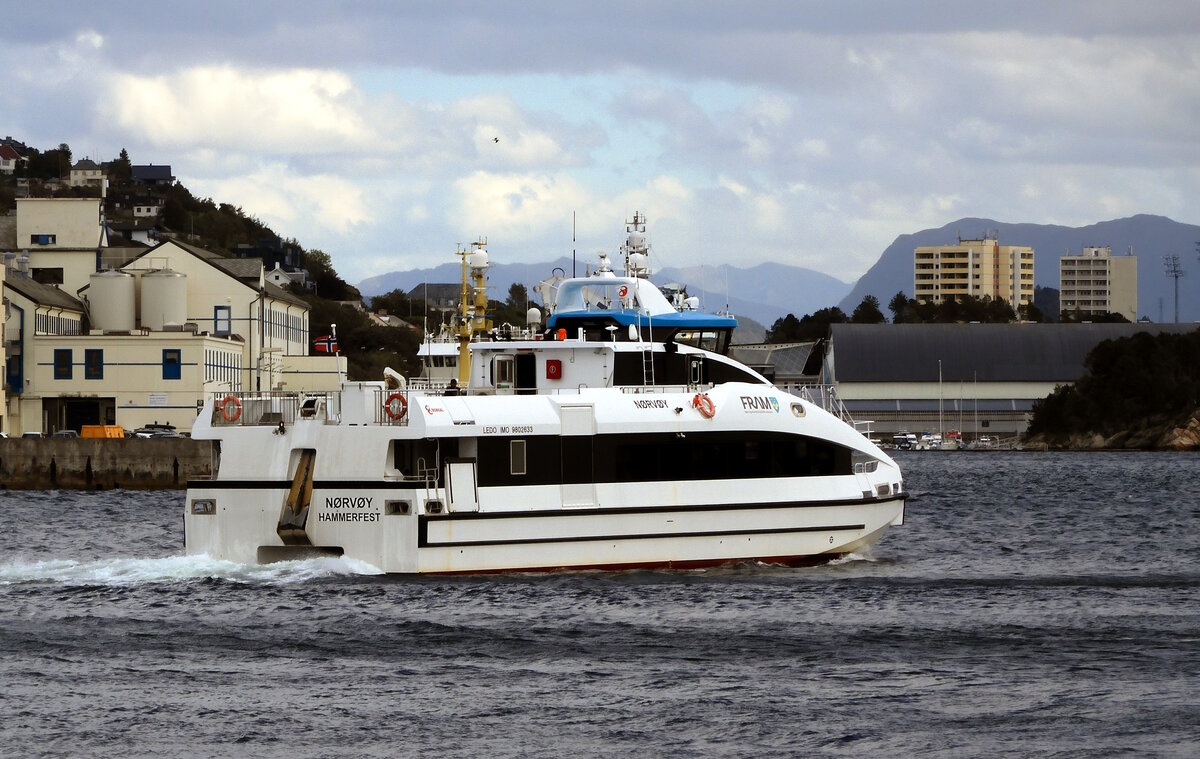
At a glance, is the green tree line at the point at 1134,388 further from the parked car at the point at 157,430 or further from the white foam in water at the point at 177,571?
the white foam in water at the point at 177,571

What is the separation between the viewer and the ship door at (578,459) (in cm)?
2656

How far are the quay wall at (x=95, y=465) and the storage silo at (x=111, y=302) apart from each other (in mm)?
22817

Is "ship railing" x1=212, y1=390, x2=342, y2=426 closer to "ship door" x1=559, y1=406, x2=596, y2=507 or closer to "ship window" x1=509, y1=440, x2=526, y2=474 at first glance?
"ship window" x1=509, y1=440, x2=526, y2=474

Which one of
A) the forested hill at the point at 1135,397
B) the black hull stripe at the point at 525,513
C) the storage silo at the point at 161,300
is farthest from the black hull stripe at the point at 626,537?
the forested hill at the point at 1135,397

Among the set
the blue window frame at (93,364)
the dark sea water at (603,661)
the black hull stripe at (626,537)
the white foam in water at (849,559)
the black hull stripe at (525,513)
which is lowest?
the dark sea water at (603,661)

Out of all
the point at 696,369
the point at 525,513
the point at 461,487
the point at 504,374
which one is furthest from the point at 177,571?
the point at 696,369

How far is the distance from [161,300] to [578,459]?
197ft

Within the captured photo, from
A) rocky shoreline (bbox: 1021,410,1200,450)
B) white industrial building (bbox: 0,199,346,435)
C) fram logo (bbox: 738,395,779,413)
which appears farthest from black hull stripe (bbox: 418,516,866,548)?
rocky shoreline (bbox: 1021,410,1200,450)

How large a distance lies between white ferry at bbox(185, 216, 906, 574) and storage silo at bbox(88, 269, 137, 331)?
2243 inches

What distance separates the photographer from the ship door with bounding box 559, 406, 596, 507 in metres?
26.6

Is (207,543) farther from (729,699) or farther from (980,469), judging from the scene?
(980,469)

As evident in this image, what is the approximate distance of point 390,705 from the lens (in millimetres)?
18141

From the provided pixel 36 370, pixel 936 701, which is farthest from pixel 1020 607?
pixel 36 370

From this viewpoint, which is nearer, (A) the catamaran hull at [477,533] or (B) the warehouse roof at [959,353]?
(A) the catamaran hull at [477,533]
